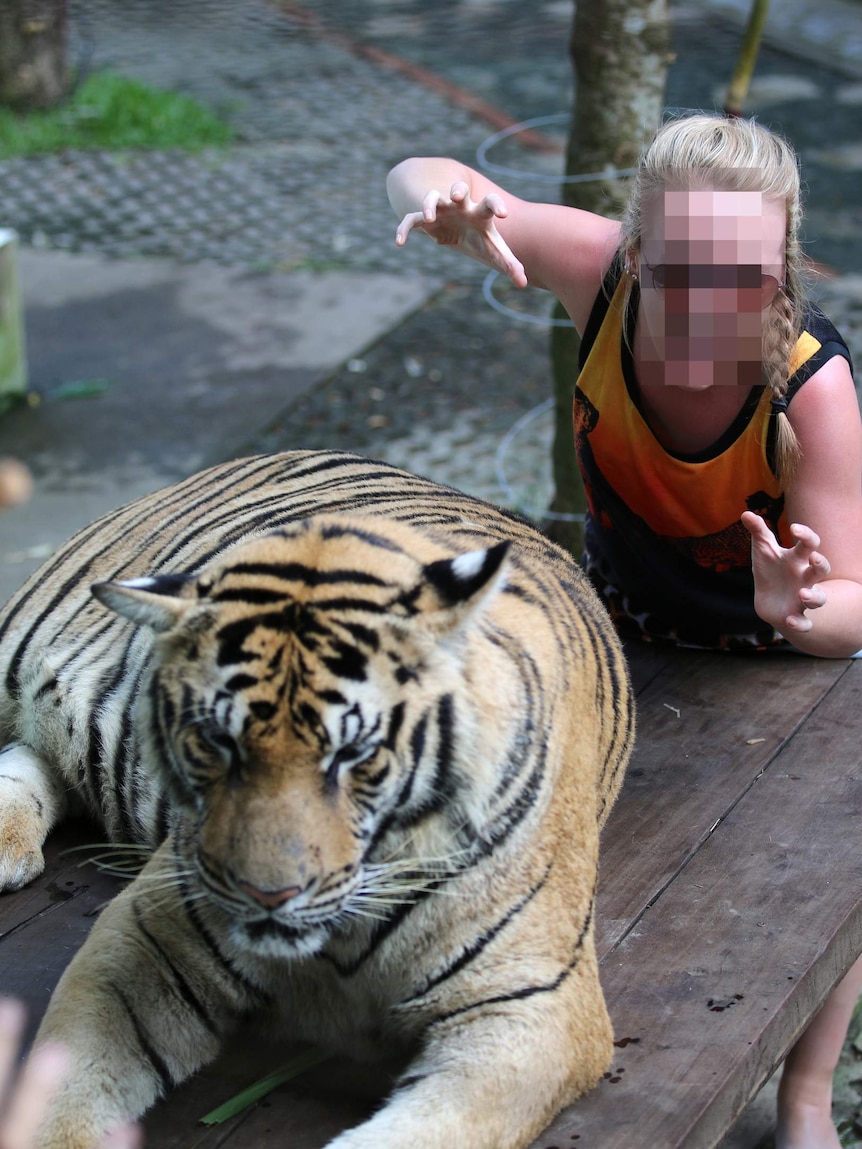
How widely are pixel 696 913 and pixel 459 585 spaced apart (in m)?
1.02

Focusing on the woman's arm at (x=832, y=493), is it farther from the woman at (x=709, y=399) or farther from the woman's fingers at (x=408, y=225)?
the woman's fingers at (x=408, y=225)

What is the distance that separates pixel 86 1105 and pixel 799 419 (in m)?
1.82

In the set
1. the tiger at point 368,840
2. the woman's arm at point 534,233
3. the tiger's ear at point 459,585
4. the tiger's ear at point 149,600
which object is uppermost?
the woman's arm at point 534,233

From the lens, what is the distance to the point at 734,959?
246 cm

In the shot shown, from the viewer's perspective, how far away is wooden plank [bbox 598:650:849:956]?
8.77 ft

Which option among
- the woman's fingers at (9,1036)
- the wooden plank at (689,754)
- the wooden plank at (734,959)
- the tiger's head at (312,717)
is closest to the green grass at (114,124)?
the wooden plank at (689,754)

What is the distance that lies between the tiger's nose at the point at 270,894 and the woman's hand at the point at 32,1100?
0.51 metres

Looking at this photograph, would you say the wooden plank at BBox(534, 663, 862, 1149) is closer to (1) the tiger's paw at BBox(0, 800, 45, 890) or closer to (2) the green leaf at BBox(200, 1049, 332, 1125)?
(2) the green leaf at BBox(200, 1049, 332, 1125)

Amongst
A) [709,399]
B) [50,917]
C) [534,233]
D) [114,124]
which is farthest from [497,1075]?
[114,124]

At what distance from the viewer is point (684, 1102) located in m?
2.15

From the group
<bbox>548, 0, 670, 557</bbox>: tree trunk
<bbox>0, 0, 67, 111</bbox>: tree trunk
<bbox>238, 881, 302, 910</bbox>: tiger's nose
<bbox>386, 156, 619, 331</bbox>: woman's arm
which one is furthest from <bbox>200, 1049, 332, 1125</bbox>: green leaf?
<bbox>0, 0, 67, 111</bbox>: tree trunk

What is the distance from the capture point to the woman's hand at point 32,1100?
206cm

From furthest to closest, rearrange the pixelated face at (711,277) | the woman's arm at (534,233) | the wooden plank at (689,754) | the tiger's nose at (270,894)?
the woman's arm at (534,233) < the wooden plank at (689,754) < the pixelated face at (711,277) < the tiger's nose at (270,894)

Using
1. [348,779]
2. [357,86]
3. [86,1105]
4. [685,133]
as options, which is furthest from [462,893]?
[357,86]
